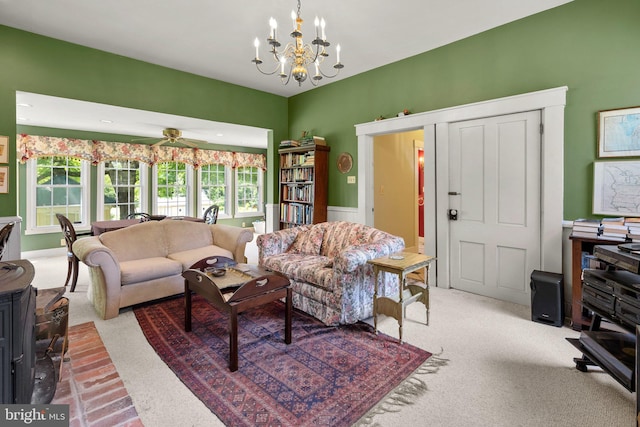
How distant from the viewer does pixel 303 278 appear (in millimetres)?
2947


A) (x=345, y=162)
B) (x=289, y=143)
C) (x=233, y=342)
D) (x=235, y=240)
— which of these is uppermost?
(x=289, y=143)

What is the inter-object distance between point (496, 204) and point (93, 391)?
12.4ft

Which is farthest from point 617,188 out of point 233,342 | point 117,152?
point 117,152

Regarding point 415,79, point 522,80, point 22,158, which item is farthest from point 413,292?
point 22,158

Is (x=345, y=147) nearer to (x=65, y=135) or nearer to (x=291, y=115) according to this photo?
(x=291, y=115)

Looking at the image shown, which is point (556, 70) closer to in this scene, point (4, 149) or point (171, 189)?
point (4, 149)

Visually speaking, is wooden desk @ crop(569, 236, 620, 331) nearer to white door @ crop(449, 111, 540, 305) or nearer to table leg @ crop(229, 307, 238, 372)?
white door @ crop(449, 111, 540, 305)

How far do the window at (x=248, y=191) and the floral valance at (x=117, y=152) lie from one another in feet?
1.04

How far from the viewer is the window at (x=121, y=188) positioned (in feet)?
21.1

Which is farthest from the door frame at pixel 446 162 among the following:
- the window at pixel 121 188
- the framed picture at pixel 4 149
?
the window at pixel 121 188

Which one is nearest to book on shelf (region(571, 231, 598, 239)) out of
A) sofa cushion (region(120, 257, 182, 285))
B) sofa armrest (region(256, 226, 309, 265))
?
sofa armrest (region(256, 226, 309, 265))

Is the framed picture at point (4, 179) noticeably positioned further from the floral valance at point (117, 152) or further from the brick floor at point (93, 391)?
the floral valance at point (117, 152)

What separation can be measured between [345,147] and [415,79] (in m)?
1.38

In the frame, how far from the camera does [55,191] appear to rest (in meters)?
5.97
